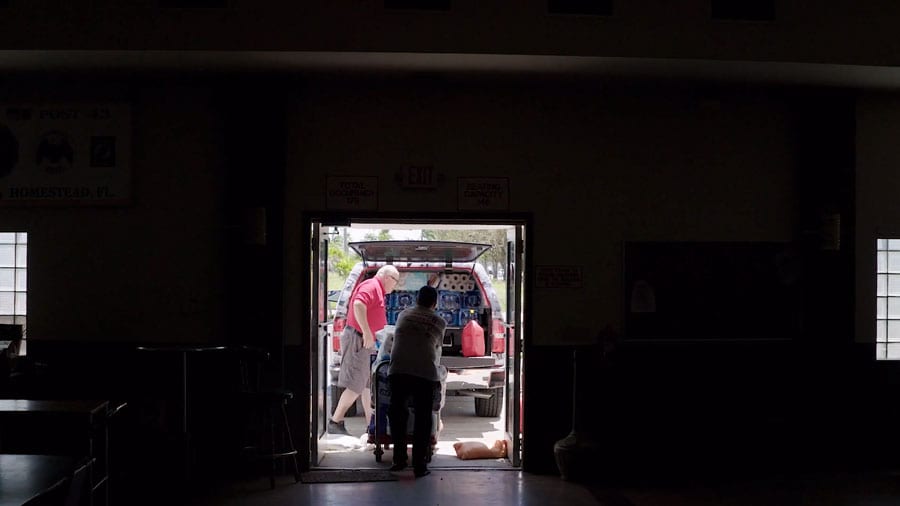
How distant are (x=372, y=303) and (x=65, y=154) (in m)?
3.24

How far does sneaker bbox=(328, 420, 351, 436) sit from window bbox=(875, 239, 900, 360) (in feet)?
18.1

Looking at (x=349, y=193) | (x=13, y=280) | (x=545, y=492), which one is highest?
(x=349, y=193)

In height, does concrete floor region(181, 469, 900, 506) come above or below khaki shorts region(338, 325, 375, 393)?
below

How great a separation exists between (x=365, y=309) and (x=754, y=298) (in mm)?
3843

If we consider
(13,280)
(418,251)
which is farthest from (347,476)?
(13,280)

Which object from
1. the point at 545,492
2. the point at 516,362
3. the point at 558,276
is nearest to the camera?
the point at 545,492

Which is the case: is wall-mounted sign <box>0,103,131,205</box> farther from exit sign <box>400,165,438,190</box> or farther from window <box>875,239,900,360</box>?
window <box>875,239,900,360</box>

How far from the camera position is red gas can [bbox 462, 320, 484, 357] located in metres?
8.55

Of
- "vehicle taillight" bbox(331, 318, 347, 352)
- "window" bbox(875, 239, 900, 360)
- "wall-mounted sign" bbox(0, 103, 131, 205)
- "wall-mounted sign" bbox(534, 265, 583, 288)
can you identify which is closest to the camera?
"wall-mounted sign" bbox(0, 103, 131, 205)

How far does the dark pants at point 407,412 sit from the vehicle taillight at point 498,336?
2.22 metres

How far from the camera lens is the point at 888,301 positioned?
7184mm

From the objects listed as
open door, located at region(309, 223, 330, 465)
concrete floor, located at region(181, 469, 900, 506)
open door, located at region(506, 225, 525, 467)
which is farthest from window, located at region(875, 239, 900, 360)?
open door, located at region(309, 223, 330, 465)

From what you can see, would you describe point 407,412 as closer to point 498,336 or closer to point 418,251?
point 498,336

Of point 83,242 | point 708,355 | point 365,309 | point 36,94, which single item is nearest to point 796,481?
point 708,355
